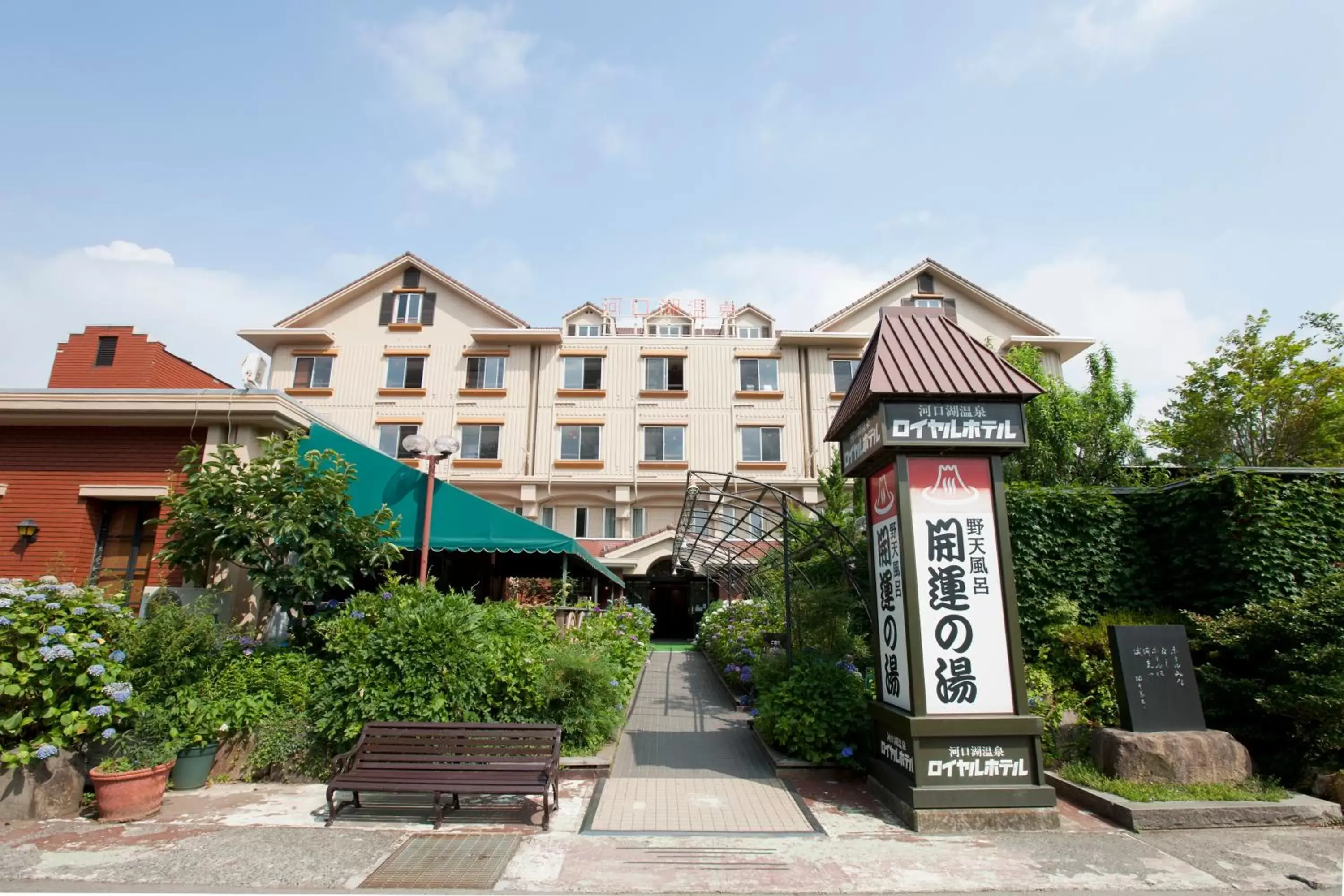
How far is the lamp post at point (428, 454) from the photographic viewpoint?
9.35m

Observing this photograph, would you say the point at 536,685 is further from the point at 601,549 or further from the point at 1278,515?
the point at 601,549

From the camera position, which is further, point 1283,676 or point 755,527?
point 755,527

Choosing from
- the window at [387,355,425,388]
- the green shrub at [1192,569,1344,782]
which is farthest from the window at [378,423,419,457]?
the green shrub at [1192,569,1344,782]

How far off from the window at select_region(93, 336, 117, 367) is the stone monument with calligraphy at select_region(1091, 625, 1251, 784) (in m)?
A: 16.3

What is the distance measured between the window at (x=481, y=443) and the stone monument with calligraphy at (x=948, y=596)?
20646 mm

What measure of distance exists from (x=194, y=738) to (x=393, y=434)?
20.2 m

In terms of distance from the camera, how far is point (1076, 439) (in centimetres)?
1393

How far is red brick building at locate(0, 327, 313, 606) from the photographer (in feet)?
30.8

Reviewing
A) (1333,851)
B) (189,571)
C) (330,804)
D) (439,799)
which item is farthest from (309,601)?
(1333,851)

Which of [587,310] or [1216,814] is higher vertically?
[587,310]

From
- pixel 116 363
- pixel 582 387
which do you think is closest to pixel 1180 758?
pixel 116 363

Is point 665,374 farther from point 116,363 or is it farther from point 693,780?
point 693,780

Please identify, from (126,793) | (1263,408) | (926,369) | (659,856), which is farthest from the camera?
(1263,408)

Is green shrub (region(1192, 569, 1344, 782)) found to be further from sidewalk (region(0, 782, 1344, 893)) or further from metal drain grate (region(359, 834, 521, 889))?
metal drain grate (region(359, 834, 521, 889))
